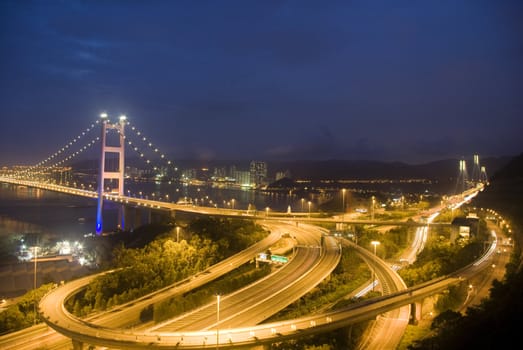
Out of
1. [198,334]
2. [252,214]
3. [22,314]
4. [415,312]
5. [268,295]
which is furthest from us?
[252,214]

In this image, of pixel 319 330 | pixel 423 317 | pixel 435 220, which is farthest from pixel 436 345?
pixel 435 220

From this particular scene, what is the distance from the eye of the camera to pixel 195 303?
8.30m

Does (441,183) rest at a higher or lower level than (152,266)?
higher

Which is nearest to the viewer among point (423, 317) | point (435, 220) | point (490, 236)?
point (423, 317)

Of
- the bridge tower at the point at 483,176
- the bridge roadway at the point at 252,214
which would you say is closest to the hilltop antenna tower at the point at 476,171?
the bridge tower at the point at 483,176

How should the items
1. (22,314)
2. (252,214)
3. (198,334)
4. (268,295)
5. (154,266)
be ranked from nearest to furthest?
(198,334), (22,314), (268,295), (154,266), (252,214)

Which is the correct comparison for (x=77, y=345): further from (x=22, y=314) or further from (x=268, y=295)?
(x=268, y=295)

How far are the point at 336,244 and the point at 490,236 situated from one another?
5.68 metres

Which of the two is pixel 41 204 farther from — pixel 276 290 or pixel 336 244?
pixel 276 290

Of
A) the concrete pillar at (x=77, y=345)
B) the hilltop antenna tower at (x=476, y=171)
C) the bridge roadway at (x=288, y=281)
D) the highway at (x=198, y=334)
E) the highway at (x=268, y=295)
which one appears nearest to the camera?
the highway at (x=198, y=334)

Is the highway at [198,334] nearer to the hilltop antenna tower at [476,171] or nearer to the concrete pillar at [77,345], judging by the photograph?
the concrete pillar at [77,345]

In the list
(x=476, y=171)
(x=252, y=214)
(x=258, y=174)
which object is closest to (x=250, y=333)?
(x=252, y=214)

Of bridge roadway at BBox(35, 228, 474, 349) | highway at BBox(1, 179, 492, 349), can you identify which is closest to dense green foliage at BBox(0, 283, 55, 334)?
bridge roadway at BBox(35, 228, 474, 349)

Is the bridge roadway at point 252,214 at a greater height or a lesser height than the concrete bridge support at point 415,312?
greater
